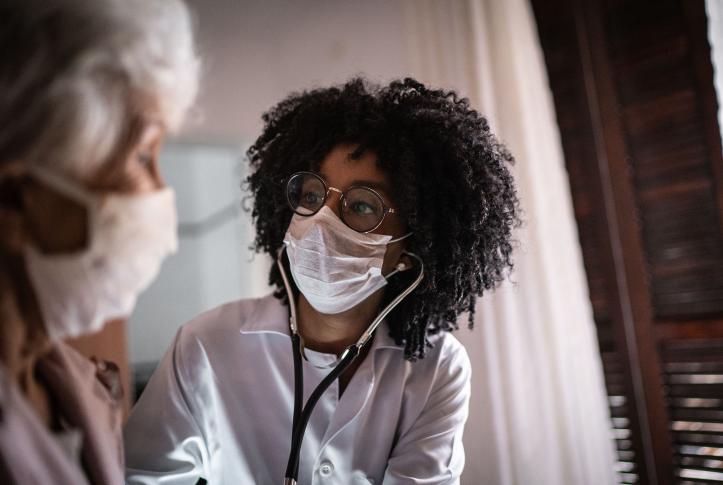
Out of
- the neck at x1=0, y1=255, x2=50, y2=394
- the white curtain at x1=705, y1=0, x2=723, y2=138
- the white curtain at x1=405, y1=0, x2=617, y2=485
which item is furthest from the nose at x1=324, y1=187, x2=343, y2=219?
the white curtain at x1=705, y1=0, x2=723, y2=138

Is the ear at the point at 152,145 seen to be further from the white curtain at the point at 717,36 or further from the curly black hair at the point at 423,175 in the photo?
the white curtain at the point at 717,36

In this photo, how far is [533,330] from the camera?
169 centimetres

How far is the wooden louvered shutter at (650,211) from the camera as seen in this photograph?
1.55m

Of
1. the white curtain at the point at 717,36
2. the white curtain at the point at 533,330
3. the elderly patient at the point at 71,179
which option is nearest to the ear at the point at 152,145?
the elderly patient at the point at 71,179

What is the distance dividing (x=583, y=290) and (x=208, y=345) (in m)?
1.13

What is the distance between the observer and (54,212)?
0.57 m

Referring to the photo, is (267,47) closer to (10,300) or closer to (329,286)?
(329,286)

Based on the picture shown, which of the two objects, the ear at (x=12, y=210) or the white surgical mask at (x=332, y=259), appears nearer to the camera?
the ear at (x=12, y=210)

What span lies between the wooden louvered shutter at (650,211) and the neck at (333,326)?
95 cm

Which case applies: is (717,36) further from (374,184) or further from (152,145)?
(152,145)

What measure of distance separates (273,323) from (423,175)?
0.45 m

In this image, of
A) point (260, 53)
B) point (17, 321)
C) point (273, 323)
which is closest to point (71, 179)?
point (17, 321)

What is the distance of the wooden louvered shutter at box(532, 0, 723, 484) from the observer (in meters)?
1.55

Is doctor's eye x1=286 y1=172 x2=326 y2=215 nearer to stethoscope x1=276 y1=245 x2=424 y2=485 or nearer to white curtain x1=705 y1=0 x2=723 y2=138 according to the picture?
stethoscope x1=276 y1=245 x2=424 y2=485
